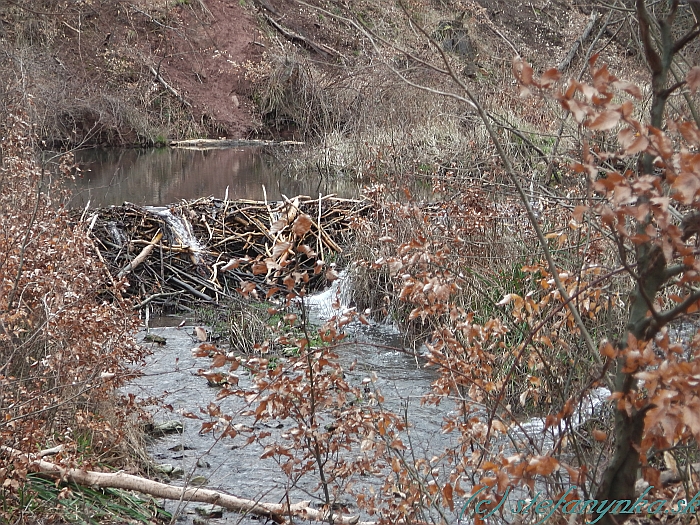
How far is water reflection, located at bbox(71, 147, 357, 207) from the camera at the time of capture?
Answer: 14.0 metres

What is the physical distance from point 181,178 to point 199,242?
305 inches

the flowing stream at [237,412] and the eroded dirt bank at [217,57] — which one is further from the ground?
the eroded dirt bank at [217,57]

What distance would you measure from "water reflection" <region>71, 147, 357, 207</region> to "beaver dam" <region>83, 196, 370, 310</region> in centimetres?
88

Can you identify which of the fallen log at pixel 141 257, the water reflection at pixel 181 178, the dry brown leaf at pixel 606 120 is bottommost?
the water reflection at pixel 181 178

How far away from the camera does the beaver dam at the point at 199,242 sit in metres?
8.92

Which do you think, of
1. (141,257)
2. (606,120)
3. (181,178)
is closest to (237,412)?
(606,120)

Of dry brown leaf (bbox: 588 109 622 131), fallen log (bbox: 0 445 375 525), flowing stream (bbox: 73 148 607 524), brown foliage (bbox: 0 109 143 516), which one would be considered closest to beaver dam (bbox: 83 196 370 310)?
flowing stream (bbox: 73 148 607 524)

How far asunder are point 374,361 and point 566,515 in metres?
4.53

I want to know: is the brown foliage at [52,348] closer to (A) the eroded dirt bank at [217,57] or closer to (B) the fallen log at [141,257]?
(B) the fallen log at [141,257]

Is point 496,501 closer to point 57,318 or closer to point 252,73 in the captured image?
point 57,318

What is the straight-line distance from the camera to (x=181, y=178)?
56.5ft

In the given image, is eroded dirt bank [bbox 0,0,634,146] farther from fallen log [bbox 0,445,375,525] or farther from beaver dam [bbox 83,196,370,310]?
fallen log [bbox 0,445,375,525]

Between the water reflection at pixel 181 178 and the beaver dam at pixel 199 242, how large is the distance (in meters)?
0.88

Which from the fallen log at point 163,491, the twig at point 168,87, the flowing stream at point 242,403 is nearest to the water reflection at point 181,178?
the flowing stream at point 242,403
